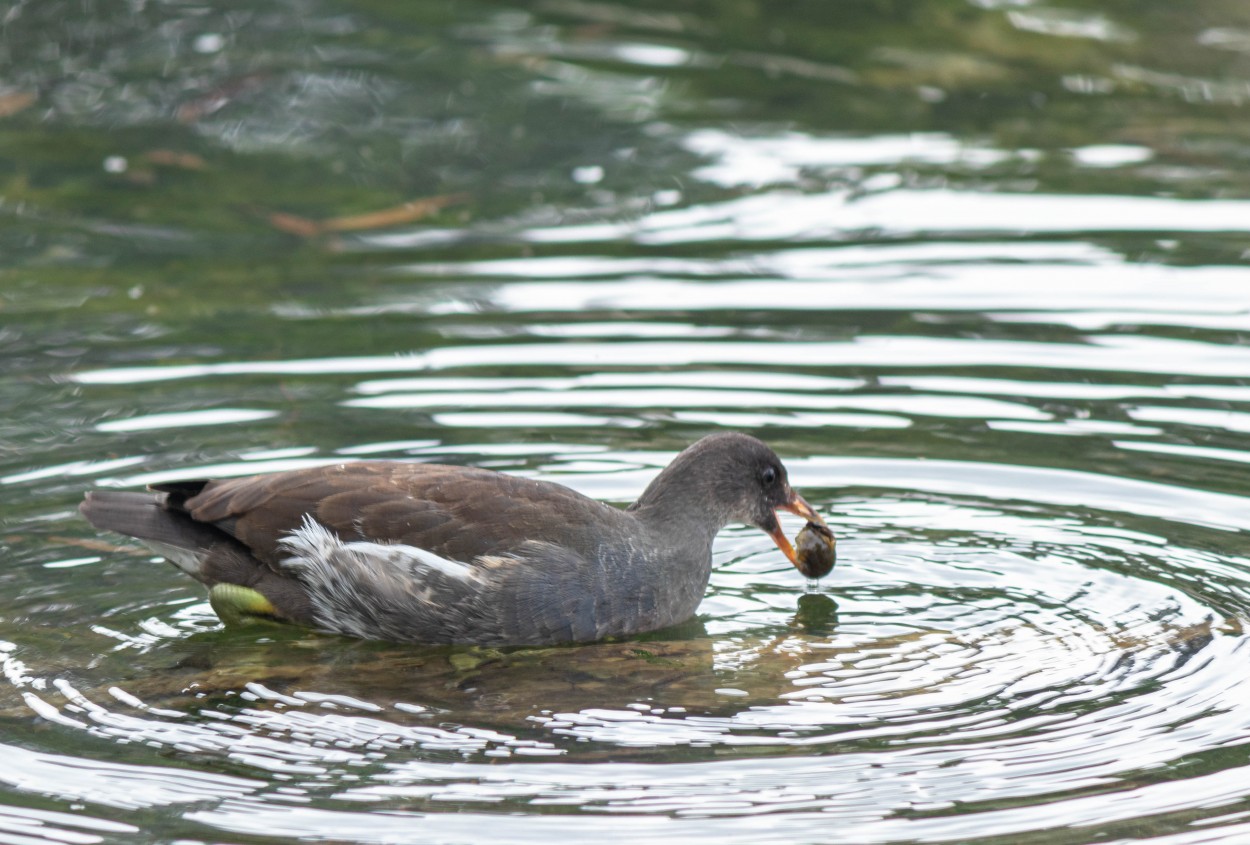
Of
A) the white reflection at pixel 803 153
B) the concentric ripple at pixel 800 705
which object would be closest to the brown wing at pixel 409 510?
the concentric ripple at pixel 800 705

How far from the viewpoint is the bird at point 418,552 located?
7.30 meters

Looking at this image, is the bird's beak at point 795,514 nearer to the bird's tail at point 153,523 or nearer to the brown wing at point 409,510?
the brown wing at point 409,510

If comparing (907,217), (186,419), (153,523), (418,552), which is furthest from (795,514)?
(907,217)

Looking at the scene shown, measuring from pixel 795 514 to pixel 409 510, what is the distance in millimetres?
1703

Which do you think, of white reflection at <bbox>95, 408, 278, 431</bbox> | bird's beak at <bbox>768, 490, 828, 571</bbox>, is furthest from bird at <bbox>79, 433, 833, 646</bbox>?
white reflection at <bbox>95, 408, 278, 431</bbox>

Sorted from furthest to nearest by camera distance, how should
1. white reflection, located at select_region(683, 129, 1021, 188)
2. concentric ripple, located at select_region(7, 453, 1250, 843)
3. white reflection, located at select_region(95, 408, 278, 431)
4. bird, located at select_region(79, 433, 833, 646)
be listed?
white reflection, located at select_region(683, 129, 1021, 188) → white reflection, located at select_region(95, 408, 278, 431) → bird, located at select_region(79, 433, 833, 646) → concentric ripple, located at select_region(7, 453, 1250, 843)

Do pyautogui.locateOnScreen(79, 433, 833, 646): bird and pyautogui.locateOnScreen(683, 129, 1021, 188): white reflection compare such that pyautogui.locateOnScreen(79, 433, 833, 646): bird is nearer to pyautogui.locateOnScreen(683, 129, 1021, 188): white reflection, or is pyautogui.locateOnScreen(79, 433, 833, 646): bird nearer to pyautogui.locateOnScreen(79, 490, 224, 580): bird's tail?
Answer: pyautogui.locateOnScreen(79, 490, 224, 580): bird's tail

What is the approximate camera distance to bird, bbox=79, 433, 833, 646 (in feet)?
23.9

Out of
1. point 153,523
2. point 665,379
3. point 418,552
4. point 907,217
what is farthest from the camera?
point 907,217

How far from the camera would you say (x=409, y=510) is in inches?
289

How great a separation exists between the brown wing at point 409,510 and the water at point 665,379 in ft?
1.56

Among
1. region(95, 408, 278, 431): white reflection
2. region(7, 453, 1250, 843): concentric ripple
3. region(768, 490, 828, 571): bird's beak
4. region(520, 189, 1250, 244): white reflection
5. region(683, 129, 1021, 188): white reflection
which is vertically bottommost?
region(7, 453, 1250, 843): concentric ripple

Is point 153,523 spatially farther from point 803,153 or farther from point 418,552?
point 803,153

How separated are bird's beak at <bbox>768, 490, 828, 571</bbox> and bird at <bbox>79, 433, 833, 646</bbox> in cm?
44
